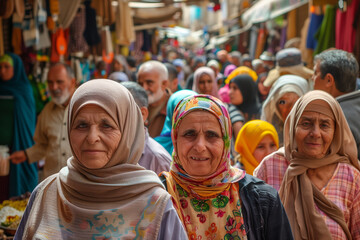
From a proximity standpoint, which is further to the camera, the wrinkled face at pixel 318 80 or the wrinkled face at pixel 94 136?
the wrinkled face at pixel 318 80

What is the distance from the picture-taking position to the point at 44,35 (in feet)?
24.8

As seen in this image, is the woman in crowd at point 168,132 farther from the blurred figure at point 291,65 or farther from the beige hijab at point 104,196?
the blurred figure at point 291,65

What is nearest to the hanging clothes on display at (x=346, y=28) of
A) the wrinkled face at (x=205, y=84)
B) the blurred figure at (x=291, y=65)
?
the blurred figure at (x=291, y=65)

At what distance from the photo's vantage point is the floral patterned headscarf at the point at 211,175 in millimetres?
2500

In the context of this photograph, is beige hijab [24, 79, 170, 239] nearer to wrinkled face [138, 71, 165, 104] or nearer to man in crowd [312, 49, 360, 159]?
man in crowd [312, 49, 360, 159]

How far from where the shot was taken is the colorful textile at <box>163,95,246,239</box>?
2.47 metres

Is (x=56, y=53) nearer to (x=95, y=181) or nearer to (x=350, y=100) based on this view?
(x=350, y=100)

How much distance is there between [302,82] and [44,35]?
13.6ft

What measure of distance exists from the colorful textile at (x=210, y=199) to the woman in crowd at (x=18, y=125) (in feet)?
15.6

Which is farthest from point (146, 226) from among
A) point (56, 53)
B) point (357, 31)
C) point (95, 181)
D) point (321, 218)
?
point (56, 53)

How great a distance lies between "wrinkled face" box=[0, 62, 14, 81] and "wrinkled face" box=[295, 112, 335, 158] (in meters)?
4.72

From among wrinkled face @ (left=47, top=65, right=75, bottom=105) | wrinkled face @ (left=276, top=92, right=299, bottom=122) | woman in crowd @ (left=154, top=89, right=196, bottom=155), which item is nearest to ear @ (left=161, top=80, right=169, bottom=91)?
woman in crowd @ (left=154, top=89, right=196, bottom=155)

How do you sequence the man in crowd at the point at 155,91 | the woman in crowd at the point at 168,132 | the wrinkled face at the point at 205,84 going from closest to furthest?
the woman in crowd at the point at 168,132, the man in crowd at the point at 155,91, the wrinkled face at the point at 205,84

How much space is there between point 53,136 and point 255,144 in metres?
1.98
